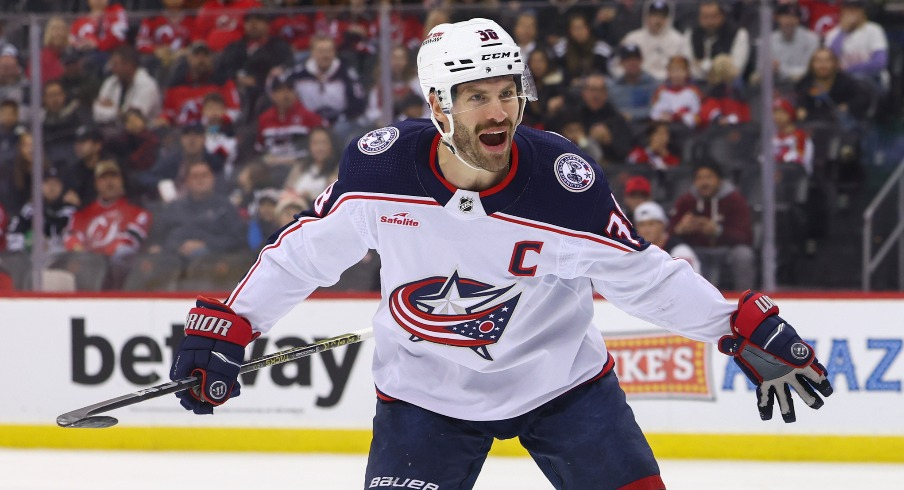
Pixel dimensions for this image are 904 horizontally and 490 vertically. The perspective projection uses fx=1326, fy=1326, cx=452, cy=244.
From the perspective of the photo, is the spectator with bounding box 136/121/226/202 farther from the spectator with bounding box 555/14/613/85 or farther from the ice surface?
the spectator with bounding box 555/14/613/85

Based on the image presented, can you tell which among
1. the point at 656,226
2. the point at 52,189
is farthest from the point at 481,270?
the point at 52,189

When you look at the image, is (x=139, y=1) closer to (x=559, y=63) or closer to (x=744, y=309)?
(x=559, y=63)

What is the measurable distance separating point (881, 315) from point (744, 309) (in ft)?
9.61

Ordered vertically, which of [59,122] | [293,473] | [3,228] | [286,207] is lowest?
[293,473]

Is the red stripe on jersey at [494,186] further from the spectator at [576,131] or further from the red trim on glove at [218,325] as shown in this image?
the spectator at [576,131]

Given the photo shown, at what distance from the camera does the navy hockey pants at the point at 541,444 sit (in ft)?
9.14

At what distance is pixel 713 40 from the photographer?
19.9 ft

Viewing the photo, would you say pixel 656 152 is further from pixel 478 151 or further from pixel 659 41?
pixel 478 151

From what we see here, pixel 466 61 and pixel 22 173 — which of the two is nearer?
pixel 466 61

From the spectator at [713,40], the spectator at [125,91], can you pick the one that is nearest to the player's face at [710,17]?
the spectator at [713,40]

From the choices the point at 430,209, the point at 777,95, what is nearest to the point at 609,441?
the point at 430,209

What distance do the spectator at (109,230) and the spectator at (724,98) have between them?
265 centimetres

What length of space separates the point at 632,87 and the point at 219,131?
6.39 feet

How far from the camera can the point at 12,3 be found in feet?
24.4
